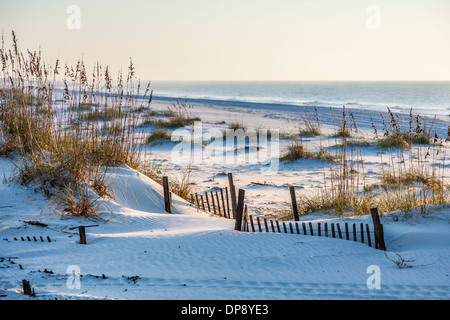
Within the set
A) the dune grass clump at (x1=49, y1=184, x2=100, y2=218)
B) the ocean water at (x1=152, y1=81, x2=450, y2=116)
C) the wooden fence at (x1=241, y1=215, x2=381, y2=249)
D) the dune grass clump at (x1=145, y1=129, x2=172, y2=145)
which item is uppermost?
the ocean water at (x1=152, y1=81, x2=450, y2=116)

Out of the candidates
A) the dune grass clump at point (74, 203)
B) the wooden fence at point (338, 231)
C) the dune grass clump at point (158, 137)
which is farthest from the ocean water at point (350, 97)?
the dune grass clump at point (74, 203)

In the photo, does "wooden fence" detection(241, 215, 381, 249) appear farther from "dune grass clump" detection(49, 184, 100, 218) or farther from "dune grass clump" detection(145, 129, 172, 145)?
"dune grass clump" detection(145, 129, 172, 145)

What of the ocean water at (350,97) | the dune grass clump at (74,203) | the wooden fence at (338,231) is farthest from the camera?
the ocean water at (350,97)

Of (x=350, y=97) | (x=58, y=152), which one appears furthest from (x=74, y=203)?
(x=350, y=97)

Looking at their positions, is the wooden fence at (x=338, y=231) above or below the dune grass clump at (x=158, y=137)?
below

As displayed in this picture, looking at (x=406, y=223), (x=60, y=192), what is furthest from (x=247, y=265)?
(x=60, y=192)

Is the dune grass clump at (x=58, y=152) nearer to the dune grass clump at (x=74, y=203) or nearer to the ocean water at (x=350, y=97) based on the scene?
the dune grass clump at (x=74, y=203)

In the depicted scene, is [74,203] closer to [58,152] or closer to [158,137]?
[58,152]

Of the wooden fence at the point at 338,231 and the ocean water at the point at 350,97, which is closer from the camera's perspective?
the wooden fence at the point at 338,231

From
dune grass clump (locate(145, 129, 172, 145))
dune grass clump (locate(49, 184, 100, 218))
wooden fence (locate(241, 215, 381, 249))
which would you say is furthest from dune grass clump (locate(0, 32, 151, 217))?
dune grass clump (locate(145, 129, 172, 145))

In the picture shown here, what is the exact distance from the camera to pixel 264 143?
35.3 ft

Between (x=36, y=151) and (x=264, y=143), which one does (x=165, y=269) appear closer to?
(x=36, y=151)

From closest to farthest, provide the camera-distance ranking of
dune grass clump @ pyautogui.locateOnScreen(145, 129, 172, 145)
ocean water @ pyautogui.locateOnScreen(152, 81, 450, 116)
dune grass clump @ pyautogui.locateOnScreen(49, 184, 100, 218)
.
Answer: dune grass clump @ pyautogui.locateOnScreen(49, 184, 100, 218), dune grass clump @ pyautogui.locateOnScreen(145, 129, 172, 145), ocean water @ pyautogui.locateOnScreen(152, 81, 450, 116)

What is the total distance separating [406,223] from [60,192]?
387cm
